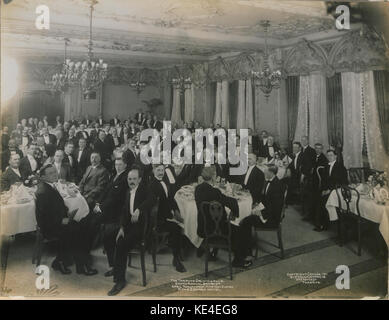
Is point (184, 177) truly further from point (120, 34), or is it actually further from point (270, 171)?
point (120, 34)

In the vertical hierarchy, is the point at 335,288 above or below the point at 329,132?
below

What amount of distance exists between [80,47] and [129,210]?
2711 millimetres

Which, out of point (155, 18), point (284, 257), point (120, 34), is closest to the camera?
point (284, 257)

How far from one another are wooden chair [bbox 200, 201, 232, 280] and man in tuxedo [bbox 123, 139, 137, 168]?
1184mm

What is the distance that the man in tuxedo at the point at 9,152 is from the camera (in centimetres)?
396

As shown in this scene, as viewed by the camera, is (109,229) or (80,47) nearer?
(109,229)

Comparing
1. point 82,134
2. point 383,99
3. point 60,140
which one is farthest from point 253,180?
point 60,140

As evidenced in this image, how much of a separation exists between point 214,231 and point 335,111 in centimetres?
324

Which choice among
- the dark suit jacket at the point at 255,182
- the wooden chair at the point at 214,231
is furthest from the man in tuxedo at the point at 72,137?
the dark suit jacket at the point at 255,182

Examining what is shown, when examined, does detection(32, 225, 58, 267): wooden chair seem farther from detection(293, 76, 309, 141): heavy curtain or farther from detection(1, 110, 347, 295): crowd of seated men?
detection(293, 76, 309, 141): heavy curtain

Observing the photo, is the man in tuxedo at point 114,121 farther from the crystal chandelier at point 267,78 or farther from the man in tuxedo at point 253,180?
the crystal chandelier at point 267,78

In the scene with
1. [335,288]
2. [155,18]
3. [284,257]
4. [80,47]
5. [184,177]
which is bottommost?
[335,288]

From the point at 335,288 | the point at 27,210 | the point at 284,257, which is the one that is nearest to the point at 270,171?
the point at 284,257

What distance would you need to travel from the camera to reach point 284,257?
4121 mm
